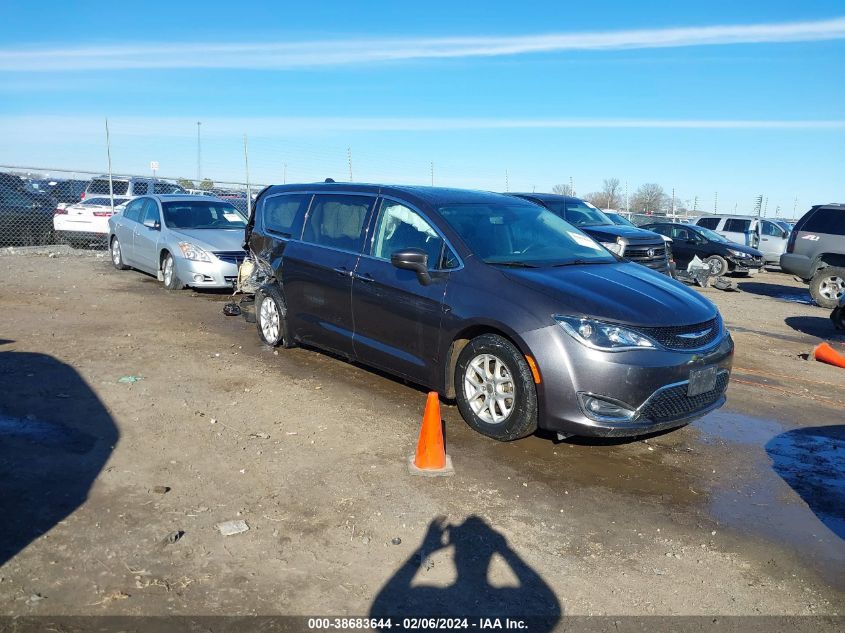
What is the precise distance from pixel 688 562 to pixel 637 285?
2.25 metres

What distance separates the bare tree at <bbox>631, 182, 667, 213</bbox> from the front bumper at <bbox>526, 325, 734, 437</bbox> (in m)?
40.3

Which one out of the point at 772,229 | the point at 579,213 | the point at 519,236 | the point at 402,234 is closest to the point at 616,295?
the point at 519,236

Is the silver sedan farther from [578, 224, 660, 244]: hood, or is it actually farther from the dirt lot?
[578, 224, 660, 244]: hood

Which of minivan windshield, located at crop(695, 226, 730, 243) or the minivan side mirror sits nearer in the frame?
the minivan side mirror

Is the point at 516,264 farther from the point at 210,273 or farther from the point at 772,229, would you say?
the point at 772,229

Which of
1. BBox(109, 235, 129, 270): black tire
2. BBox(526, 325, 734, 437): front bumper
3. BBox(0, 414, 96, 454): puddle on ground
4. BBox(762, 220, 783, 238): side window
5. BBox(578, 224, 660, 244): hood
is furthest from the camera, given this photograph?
BBox(762, 220, 783, 238): side window

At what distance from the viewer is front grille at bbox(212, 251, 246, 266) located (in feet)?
37.4

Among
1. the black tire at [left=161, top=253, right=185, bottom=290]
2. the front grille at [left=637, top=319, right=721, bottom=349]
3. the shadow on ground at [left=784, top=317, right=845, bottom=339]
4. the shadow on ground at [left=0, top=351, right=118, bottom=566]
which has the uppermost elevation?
the front grille at [left=637, top=319, right=721, bottom=349]

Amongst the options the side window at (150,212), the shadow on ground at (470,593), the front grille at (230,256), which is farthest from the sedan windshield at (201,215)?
the shadow on ground at (470,593)

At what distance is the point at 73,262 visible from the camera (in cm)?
1562

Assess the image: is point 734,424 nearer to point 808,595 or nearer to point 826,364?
point 808,595

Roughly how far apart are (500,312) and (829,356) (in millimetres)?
5688

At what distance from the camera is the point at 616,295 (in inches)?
200

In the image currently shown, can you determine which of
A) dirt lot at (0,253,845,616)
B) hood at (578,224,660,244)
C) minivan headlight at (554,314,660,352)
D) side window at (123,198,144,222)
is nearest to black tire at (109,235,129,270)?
side window at (123,198,144,222)
